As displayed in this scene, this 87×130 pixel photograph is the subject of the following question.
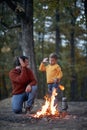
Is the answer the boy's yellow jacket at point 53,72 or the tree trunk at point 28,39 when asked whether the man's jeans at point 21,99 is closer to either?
the boy's yellow jacket at point 53,72

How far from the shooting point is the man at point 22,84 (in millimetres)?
10688

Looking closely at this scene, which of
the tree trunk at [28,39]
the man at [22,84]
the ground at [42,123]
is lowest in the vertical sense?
the ground at [42,123]

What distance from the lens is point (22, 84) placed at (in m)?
10.8

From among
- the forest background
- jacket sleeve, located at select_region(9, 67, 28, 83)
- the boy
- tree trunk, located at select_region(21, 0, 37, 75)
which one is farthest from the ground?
the forest background

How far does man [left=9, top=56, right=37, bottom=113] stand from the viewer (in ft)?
35.1

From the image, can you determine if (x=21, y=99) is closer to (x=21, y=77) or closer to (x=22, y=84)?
(x=22, y=84)

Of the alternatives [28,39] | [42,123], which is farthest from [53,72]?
[42,123]

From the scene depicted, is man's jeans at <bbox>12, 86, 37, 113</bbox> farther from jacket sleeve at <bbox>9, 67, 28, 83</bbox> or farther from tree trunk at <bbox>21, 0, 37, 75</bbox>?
tree trunk at <bbox>21, 0, 37, 75</bbox>

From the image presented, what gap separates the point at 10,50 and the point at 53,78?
61.9 feet

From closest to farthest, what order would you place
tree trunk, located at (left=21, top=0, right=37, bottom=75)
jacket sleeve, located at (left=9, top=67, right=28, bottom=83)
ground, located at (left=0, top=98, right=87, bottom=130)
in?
1. ground, located at (left=0, top=98, right=87, bottom=130)
2. jacket sleeve, located at (left=9, top=67, right=28, bottom=83)
3. tree trunk, located at (left=21, top=0, right=37, bottom=75)

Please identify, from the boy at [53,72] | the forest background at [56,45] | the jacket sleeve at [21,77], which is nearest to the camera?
Result: the jacket sleeve at [21,77]

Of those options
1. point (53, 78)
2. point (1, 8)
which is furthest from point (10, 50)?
point (53, 78)

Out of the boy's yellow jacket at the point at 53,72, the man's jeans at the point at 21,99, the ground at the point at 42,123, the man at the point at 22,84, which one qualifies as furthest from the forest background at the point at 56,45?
the ground at the point at 42,123

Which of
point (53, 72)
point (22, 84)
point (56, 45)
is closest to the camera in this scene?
point (22, 84)
